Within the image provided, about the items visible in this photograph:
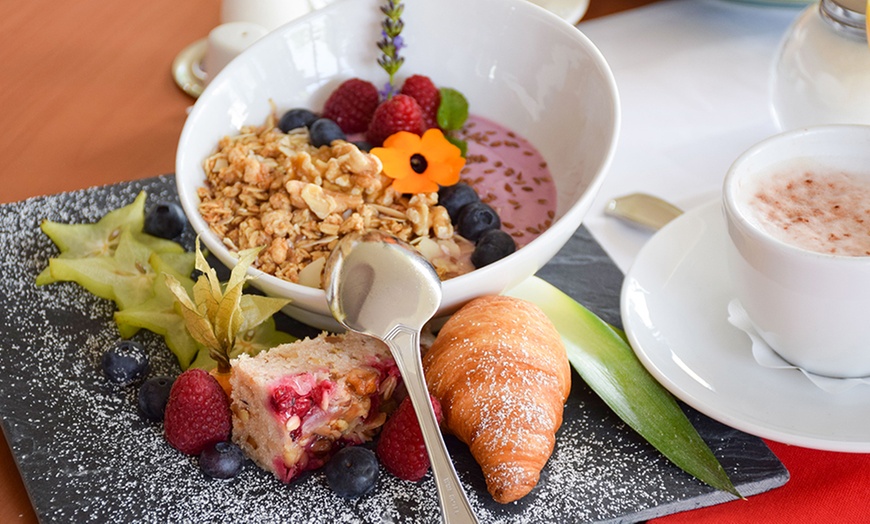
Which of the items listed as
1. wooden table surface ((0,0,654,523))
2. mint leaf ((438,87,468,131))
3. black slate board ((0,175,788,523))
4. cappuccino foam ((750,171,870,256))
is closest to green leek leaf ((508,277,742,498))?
black slate board ((0,175,788,523))

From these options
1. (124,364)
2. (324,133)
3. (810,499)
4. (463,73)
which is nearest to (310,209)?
(324,133)

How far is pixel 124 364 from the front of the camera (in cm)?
109

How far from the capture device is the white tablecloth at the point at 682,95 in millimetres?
1386

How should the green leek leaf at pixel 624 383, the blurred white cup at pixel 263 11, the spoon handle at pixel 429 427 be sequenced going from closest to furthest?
the spoon handle at pixel 429 427, the green leek leaf at pixel 624 383, the blurred white cup at pixel 263 11

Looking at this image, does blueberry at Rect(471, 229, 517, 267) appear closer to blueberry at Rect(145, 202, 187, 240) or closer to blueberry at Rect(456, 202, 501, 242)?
blueberry at Rect(456, 202, 501, 242)

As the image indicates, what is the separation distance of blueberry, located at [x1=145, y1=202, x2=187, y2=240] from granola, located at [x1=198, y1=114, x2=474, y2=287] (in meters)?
0.07

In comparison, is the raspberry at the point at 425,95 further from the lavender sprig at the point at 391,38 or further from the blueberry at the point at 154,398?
the blueberry at the point at 154,398

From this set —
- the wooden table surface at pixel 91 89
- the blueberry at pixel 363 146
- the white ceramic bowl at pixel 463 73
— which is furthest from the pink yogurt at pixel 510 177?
the wooden table surface at pixel 91 89

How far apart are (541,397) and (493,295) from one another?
0.16 meters

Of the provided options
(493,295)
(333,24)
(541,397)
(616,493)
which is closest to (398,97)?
(333,24)

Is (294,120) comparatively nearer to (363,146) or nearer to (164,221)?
(363,146)

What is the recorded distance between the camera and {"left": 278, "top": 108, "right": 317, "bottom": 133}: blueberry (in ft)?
4.53

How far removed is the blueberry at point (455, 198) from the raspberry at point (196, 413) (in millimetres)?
409

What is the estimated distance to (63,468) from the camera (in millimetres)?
996
